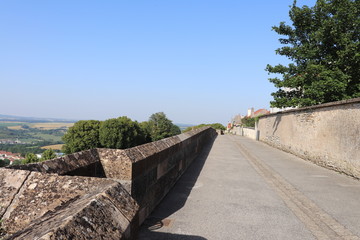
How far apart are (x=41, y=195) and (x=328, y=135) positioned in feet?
34.6

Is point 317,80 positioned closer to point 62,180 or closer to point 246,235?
point 246,235

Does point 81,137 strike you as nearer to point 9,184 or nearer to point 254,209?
point 254,209

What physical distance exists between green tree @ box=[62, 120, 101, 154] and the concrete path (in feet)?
144

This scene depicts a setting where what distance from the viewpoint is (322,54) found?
15125 millimetres

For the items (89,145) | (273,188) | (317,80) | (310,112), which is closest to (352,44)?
(317,80)

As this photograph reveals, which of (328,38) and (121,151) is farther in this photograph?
(328,38)

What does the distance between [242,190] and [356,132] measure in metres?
4.84

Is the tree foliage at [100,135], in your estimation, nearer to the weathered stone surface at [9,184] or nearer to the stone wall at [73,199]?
the stone wall at [73,199]

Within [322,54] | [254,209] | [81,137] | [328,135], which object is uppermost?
[322,54]

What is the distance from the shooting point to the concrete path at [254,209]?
346 cm

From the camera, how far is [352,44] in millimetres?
13344

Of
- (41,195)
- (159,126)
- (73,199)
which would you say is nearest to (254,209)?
(73,199)

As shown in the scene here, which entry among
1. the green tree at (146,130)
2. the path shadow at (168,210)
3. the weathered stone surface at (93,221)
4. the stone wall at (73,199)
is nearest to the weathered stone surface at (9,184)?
A: the stone wall at (73,199)

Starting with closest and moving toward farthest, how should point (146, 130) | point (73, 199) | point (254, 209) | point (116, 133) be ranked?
→ point (73, 199)
point (254, 209)
point (116, 133)
point (146, 130)
